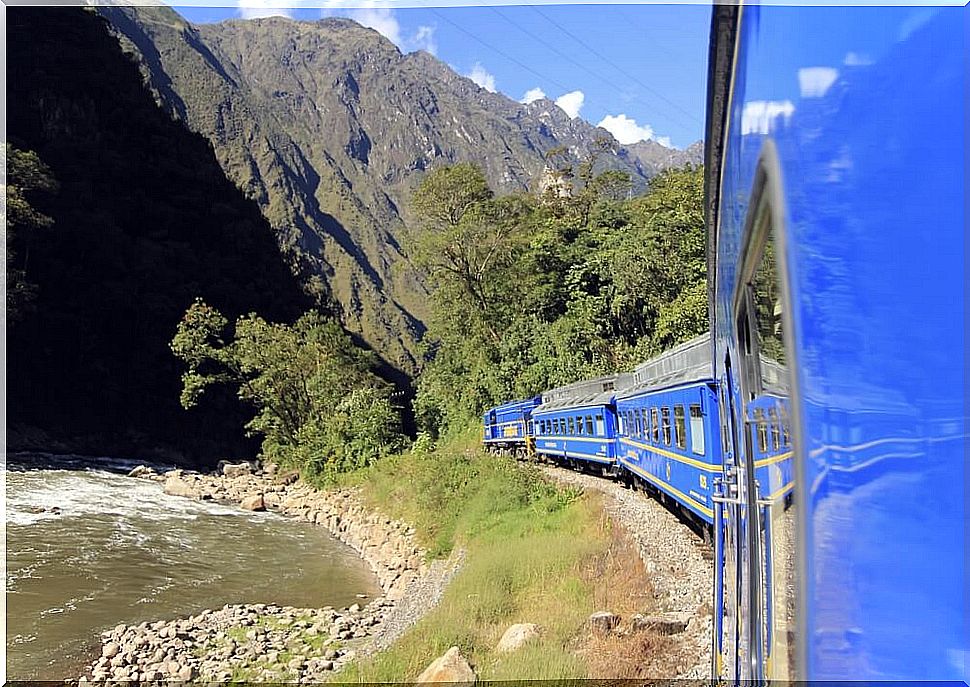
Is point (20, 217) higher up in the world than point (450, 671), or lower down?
higher up

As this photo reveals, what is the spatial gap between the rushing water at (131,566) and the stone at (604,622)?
5.64 meters

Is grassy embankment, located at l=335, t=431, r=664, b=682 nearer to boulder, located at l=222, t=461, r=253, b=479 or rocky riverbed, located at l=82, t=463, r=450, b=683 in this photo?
rocky riverbed, located at l=82, t=463, r=450, b=683

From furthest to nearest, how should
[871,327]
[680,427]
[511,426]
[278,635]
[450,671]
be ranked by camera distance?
[511,426], [278,635], [680,427], [450,671], [871,327]

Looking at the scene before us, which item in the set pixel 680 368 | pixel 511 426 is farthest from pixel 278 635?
pixel 511 426

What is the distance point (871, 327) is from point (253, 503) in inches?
882

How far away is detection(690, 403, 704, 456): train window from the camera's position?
7379 mm

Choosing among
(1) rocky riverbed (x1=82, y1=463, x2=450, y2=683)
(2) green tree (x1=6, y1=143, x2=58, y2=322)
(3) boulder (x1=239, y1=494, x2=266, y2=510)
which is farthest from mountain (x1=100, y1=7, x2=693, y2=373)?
(1) rocky riverbed (x1=82, y1=463, x2=450, y2=683)

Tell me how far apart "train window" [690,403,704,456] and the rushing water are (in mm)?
7021

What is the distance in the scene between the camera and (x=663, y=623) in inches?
307

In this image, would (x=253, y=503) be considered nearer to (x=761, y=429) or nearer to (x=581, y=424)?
(x=581, y=424)

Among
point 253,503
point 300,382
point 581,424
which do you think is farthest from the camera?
point 300,382

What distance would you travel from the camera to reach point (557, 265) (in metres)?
28.7

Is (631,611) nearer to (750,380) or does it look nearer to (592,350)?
(750,380)

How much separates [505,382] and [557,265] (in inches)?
169
